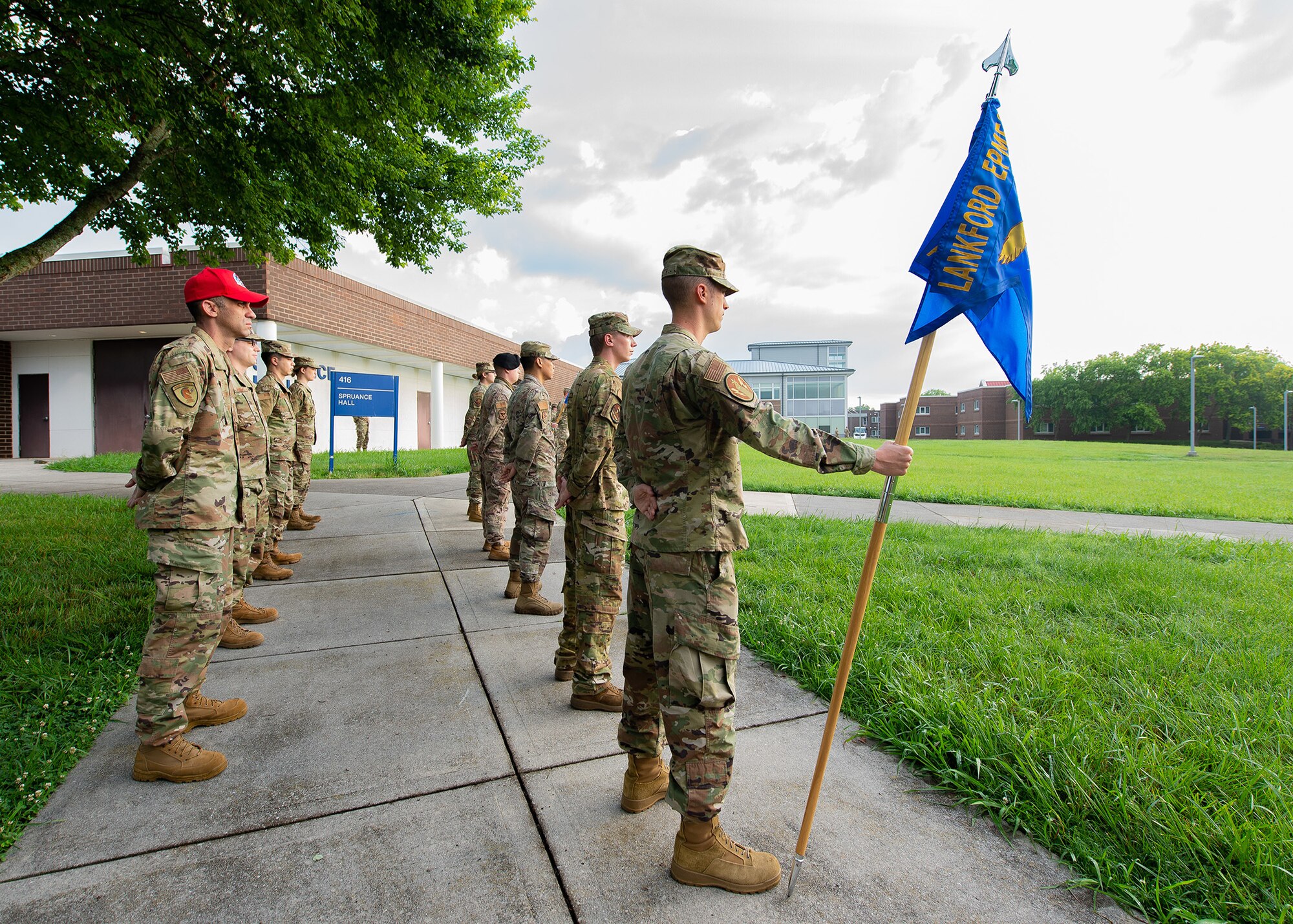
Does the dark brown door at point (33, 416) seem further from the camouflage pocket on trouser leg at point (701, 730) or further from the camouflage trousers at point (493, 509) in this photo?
the camouflage pocket on trouser leg at point (701, 730)

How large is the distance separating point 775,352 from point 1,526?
7905 centimetres

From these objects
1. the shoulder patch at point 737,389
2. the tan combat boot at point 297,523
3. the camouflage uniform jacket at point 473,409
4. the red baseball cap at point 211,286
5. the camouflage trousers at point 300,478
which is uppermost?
the red baseball cap at point 211,286

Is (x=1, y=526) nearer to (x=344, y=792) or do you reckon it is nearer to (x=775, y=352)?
(x=344, y=792)

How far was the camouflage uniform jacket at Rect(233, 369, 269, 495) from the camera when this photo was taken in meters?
4.04

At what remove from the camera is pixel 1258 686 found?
11.0ft

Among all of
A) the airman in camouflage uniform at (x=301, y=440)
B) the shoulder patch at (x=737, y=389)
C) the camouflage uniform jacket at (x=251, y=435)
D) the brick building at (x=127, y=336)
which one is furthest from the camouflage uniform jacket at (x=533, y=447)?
the brick building at (x=127, y=336)

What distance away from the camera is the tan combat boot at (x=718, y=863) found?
211 cm

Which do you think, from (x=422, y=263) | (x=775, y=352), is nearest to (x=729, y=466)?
(x=422, y=263)

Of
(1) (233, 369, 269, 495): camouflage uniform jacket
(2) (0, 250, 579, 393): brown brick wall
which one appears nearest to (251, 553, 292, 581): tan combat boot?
(1) (233, 369, 269, 495): camouflage uniform jacket

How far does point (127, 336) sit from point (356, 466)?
10.5 meters

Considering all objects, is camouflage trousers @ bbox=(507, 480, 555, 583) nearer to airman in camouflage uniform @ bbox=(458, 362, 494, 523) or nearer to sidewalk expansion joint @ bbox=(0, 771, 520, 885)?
sidewalk expansion joint @ bbox=(0, 771, 520, 885)

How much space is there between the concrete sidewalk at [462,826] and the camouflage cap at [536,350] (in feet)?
8.11

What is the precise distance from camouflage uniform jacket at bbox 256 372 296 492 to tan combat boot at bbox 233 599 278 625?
76.5 inches

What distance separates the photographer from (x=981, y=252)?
2.29m
